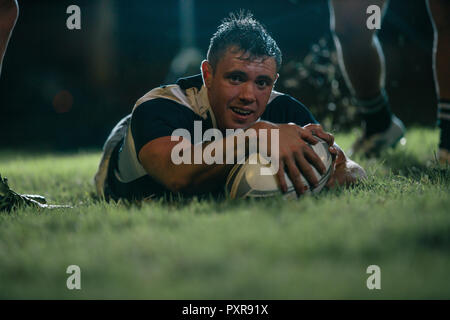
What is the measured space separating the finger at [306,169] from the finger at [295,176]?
0.03m

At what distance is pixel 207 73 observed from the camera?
99.5 inches

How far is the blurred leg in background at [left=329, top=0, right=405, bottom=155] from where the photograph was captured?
3.68 metres

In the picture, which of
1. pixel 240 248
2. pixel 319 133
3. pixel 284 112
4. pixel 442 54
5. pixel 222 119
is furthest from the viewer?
pixel 442 54

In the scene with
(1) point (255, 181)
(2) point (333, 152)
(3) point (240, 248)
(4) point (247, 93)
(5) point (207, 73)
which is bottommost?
(3) point (240, 248)

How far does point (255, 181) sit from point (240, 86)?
0.52 m

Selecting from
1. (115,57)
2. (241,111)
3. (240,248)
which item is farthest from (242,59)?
(115,57)

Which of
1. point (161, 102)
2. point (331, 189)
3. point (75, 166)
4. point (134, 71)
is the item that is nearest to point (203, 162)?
point (161, 102)

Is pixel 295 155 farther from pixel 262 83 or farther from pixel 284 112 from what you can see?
pixel 284 112

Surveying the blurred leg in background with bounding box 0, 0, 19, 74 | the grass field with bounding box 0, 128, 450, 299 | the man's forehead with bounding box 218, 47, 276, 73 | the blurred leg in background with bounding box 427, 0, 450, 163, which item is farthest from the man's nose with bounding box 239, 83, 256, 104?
the blurred leg in background with bounding box 427, 0, 450, 163

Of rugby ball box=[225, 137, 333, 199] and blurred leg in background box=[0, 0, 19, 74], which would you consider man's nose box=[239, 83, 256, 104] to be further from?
blurred leg in background box=[0, 0, 19, 74]

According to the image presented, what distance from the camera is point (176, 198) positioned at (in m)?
2.38

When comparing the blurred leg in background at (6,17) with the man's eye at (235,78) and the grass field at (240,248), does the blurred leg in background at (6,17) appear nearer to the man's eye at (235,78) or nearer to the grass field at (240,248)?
the grass field at (240,248)

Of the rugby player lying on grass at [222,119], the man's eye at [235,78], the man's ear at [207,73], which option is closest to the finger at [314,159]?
the rugby player lying on grass at [222,119]

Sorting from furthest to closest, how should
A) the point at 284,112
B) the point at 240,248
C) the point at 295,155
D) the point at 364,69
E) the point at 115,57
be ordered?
1. the point at 115,57
2. the point at 364,69
3. the point at 284,112
4. the point at 295,155
5. the point at 240,248
